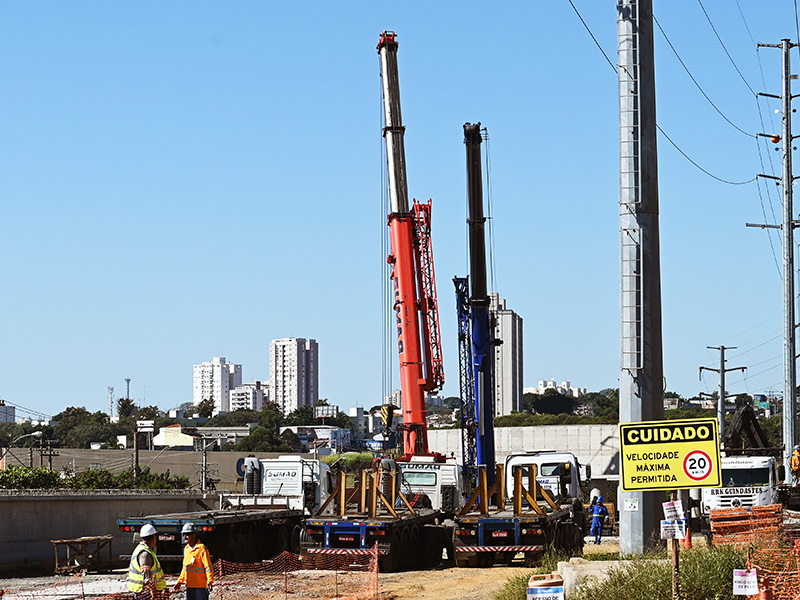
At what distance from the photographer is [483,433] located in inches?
1415

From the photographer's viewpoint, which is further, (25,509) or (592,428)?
(592,428)

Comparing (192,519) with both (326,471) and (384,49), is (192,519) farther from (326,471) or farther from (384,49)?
(384,49)

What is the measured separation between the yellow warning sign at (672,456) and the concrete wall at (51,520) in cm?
2023

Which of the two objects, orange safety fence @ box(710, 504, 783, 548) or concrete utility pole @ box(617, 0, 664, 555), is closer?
concrete utility pole @ box(617, 0, 664, 555)

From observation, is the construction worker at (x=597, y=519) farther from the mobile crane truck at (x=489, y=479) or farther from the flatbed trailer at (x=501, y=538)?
the flatbed trailer at (x=501, y=538)

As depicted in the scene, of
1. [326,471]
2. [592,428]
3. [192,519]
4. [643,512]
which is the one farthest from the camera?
[592,428]

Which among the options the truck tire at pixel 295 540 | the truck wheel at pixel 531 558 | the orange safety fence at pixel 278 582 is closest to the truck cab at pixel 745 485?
the truck wheel at pixel 531 558

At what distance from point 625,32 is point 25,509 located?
2037 centimetres

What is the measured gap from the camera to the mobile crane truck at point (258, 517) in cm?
2567

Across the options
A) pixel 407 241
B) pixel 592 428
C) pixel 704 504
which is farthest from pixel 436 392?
A: pixel 592 428

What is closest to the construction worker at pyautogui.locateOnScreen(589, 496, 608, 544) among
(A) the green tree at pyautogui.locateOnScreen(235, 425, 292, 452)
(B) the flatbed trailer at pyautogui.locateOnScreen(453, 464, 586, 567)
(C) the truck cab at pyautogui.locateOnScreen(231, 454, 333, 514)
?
(B) the flatbed trailer at pyautogui.locateOnScreen(453, 464, 586, 567)

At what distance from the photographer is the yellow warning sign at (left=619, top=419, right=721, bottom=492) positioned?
12.4 metres

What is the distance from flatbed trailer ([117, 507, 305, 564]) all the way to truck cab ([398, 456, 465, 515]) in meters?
3.18

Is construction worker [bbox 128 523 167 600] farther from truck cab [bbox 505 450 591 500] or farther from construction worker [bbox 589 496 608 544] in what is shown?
construction worker [bbox 589 496 608 544]
